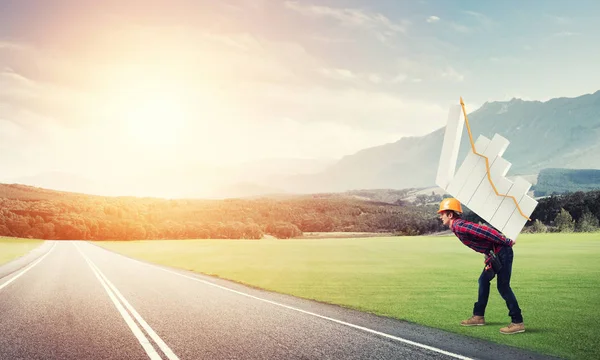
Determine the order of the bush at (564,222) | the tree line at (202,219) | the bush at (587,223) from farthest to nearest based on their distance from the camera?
the tree line at (202,219) → the bush at (564,222) → the bush at (587,223)

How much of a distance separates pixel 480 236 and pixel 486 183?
1.13m

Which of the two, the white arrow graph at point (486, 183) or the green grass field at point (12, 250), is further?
the green grass field at point (12, 250)

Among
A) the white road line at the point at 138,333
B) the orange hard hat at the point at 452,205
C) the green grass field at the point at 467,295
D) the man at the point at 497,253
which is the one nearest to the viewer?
the white road line at the point at 138,333

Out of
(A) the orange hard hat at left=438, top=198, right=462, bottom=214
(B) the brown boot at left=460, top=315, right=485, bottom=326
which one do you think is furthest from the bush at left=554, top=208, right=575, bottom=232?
(A) the orange hard hat at left=438, top=198, right=462, bottom=214

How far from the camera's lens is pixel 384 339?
8.55 metres

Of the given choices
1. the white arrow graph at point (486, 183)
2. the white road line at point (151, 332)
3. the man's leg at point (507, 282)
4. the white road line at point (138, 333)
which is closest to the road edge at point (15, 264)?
the white road line at point (151, 332)

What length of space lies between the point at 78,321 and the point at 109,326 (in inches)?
49.5

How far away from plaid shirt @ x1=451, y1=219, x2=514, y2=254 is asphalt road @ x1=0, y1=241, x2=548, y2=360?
1962mm

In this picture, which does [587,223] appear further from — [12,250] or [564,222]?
[12,250]

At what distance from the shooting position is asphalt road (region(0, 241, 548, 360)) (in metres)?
7.58

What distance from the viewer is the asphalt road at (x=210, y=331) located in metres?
7.58

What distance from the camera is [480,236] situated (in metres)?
9.30

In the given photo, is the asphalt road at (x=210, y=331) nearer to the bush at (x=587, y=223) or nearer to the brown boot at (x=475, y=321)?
the brown boot at (x=475, y=321)

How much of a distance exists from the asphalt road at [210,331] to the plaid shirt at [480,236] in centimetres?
196
